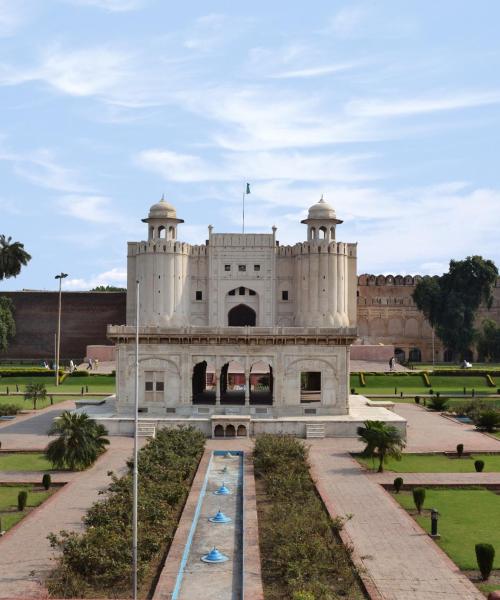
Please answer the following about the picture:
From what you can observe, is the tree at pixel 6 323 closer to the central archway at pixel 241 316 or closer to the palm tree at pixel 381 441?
the central archway at pixel 241 316

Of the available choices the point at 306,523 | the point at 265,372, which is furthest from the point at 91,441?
the point at 265,372

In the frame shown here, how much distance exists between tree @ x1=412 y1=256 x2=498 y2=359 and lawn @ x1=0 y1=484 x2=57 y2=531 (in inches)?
2004

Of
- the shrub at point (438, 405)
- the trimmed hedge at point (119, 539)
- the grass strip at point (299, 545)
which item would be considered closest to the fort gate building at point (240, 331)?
the shrub at point (438, 405)

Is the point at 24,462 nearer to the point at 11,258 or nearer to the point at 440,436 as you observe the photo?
the point at 440,436

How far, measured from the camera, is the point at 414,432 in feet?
98.4

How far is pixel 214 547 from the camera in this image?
47.8 ft

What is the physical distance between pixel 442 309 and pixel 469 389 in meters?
20.8

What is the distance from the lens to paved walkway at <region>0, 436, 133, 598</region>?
41.6ft

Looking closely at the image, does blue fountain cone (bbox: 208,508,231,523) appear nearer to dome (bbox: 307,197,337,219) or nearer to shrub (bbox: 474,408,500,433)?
shrub (bbox: 474,408,500,433)

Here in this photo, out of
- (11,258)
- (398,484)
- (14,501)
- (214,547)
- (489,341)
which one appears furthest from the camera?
(489,341)

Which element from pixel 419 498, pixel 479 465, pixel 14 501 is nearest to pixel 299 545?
pixel 419 498

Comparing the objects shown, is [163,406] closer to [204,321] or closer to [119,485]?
[119,485]

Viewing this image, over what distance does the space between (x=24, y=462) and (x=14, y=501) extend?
5.32 metres

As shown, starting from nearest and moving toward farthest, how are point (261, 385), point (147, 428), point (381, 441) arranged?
point (381, 441)
point (147, 428)
point (261, 385)
